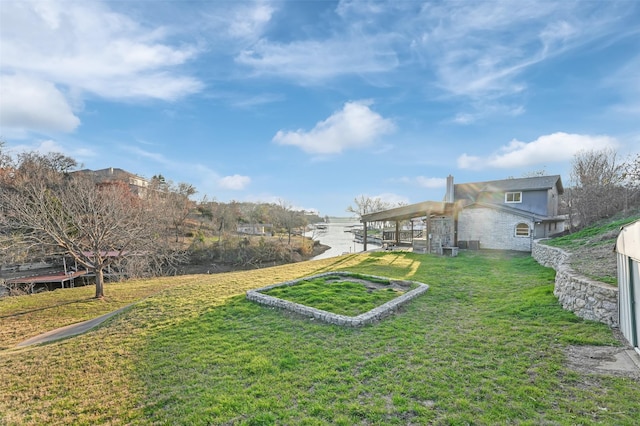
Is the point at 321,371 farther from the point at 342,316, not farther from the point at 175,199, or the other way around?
the point at 175,199

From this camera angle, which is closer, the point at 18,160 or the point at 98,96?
the point at 98,96

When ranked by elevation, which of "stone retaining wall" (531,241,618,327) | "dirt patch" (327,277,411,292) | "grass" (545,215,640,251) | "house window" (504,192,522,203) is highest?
"house window" (504,192,522,203)

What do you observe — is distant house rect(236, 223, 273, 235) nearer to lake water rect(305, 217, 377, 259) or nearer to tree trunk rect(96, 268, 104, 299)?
lake water rect(305, 217, 377, 259)

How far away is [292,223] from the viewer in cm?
3566

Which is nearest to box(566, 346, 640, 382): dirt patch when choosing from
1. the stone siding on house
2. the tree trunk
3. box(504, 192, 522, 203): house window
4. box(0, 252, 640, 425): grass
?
box(0, 252, 640, 425): grass

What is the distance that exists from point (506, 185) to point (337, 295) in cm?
2012

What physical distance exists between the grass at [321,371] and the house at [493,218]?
9912 millimetres

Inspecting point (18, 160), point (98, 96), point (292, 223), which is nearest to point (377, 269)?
point (98, 96)

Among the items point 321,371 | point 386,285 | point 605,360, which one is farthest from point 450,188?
point 321,371

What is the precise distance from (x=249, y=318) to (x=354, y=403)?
3.91 m

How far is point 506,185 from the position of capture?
21781mm

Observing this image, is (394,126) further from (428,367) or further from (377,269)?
(428,367)

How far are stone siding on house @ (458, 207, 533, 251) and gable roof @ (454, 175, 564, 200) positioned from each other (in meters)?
3.91

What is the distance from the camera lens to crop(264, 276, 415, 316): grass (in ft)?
22.8
